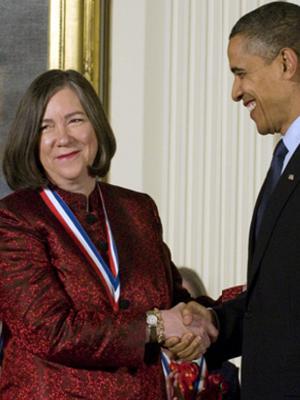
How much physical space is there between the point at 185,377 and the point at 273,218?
86 cm

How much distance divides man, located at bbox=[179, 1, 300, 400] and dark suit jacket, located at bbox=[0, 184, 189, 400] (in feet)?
0.64

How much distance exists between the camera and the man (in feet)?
8.88

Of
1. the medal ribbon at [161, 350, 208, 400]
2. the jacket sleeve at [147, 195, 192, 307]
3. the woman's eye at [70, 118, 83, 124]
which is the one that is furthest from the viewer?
the medal ribbon at [161, 350, 208, 400]

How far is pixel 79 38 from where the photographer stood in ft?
13.8

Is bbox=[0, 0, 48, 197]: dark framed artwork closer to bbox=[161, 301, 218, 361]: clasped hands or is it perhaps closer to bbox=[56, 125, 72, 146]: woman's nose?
bbox=[56, 125, 72, 146]: woman's nose

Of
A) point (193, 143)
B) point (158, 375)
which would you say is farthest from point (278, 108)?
point (193, 143)

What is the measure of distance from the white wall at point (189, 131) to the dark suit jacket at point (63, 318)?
1164 mm

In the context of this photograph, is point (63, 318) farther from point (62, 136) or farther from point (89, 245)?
point (62, 136)

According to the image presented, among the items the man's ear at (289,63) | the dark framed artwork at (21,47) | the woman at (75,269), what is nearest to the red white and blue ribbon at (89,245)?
the woman at (75,269)

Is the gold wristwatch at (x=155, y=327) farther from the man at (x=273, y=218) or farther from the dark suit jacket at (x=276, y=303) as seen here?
the dark suit jacket at (x=276, y=303)

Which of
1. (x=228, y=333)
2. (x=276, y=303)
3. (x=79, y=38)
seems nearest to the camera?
(x=276, y=303)

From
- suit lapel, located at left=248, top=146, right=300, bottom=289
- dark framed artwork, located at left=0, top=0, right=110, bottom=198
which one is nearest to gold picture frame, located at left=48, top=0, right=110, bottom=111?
dark framed artwork, located at left=0, top=0, right=110, bottom=198

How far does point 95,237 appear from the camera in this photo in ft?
9.95

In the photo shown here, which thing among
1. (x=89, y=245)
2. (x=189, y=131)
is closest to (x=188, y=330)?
(x=89, y=245)
